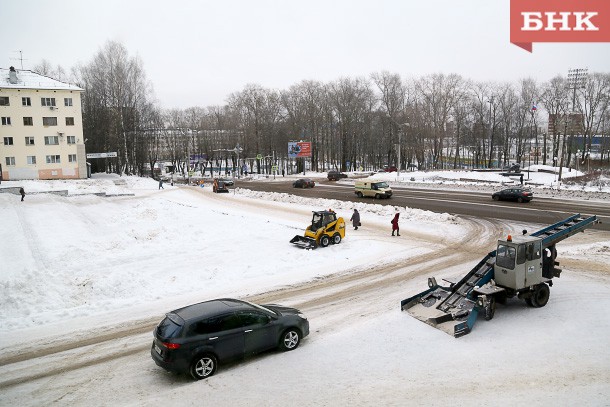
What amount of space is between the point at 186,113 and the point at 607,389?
14484cm

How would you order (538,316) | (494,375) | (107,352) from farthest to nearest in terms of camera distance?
1. (538,316)
2. (107,352)
3. (494,375)

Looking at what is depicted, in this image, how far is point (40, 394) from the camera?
846cm

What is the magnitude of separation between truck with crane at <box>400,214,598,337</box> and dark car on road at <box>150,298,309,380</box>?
160 inches

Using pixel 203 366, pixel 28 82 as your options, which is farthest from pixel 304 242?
pixel 28 82

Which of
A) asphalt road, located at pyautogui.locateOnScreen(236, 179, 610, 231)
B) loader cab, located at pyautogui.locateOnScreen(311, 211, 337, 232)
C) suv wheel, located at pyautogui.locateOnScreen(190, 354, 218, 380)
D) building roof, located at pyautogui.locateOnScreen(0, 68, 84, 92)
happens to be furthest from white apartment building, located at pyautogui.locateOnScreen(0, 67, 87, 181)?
suv wheel, located at pyautogui.locateOnScreen(190, 354, 218, 380)

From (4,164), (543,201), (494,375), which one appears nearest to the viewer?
(494,375)

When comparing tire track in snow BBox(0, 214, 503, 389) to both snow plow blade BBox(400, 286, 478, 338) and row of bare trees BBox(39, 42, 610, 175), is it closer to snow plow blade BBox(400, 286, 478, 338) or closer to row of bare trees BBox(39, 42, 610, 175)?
snow plow blade BBox(400, 286, 478, 338)

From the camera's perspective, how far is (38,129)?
5009 centimetres

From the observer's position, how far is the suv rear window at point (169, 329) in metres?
8.62

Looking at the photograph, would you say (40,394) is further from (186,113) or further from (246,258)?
(186,113)

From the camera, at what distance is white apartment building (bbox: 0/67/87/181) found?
48500 millimetres

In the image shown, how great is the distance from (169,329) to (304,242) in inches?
489

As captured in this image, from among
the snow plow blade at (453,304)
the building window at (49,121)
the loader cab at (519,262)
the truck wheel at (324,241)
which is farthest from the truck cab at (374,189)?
the building window at (49,121)

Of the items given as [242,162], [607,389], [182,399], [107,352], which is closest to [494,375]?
[607,389]
